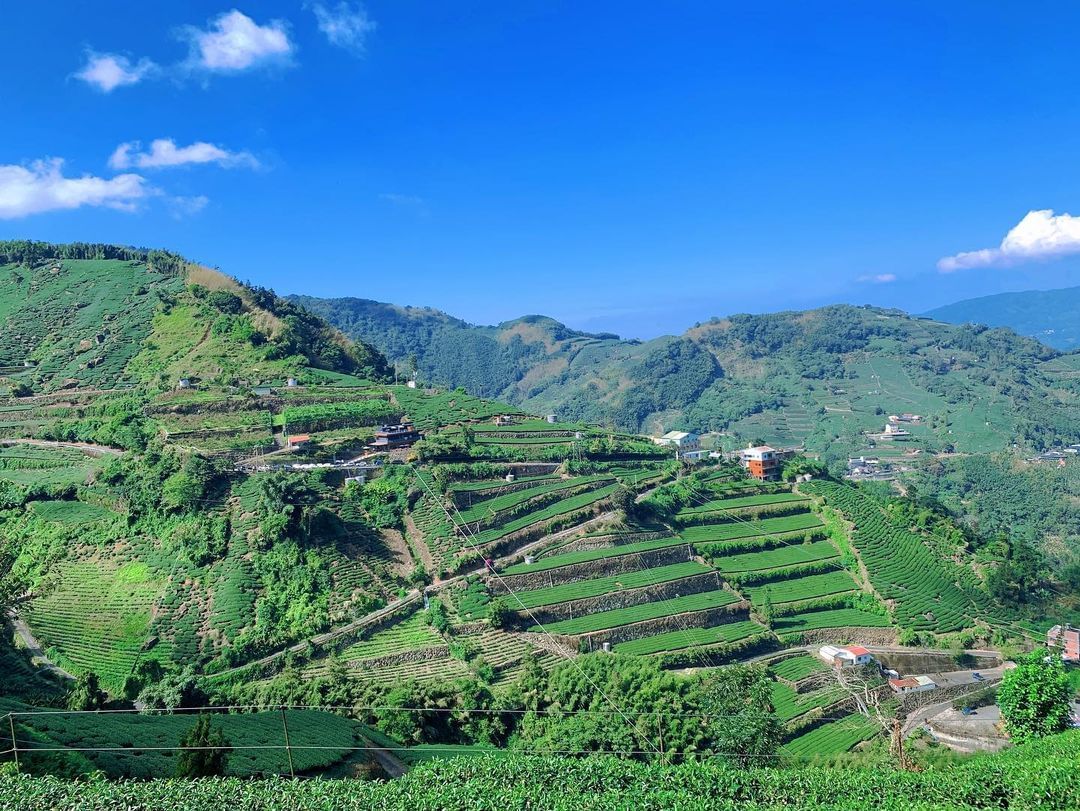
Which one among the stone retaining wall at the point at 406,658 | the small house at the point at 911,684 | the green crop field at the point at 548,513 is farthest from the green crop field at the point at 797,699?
the stone retaining wall at the point at 406,658

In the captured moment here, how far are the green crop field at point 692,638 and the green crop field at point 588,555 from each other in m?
4.92

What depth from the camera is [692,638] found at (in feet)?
107

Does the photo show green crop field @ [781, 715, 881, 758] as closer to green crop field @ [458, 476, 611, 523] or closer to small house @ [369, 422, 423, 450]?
green crop field @ [458, 476, 611, 523]

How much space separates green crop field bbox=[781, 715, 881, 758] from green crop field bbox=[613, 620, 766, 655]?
5.12 metres

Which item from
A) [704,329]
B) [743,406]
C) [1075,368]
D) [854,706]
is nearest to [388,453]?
[854,706]

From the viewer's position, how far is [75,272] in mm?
66250

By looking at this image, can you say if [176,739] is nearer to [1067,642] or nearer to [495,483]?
[495,483]

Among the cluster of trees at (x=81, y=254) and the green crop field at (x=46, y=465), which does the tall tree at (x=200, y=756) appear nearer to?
the green crop field at (x=46, y=465)

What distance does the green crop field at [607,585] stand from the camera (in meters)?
32.3

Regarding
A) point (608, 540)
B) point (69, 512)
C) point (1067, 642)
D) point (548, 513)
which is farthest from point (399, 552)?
point (1067, 642)

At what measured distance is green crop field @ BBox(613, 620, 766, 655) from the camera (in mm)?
31188

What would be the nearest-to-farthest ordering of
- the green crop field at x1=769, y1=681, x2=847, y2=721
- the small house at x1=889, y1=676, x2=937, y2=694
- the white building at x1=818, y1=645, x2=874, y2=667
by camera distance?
1. the green crop field at x1=769, y1=681, x2=847, y2=721
2. the small house at x1=889, y1=676, x2=937, y2=694
3. the white building at x1=818, y1=645, x2=874, y2=667

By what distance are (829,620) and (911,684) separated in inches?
177

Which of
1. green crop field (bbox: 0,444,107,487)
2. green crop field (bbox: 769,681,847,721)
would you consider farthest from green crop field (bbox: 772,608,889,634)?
green crop field (bbox: 0,444,107,487)
